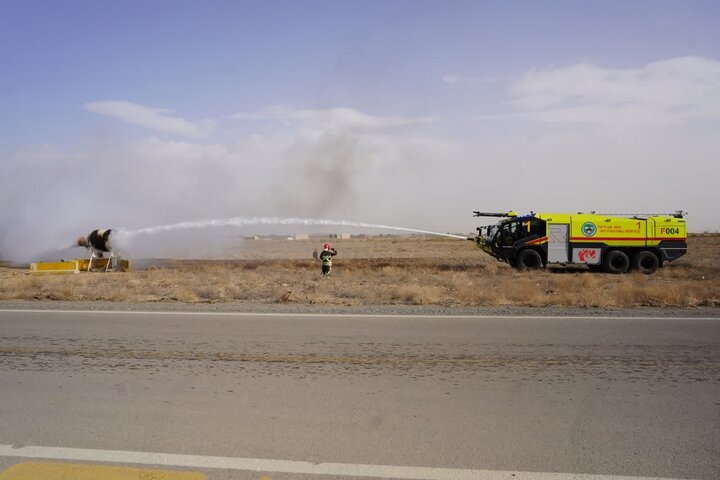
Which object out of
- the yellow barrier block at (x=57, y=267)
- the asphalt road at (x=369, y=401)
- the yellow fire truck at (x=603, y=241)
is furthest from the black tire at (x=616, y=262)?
the yellow barrier block at (x=57, y=267)

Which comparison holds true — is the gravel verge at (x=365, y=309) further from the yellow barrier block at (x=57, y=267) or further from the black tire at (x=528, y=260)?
the yellow barrier block at (x=57, y=267)

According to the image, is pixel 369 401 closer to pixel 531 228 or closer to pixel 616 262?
pixel 531 228

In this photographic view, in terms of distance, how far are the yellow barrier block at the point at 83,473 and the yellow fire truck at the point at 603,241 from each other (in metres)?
22.6

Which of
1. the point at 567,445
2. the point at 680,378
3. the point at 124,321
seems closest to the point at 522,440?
the point at 567,445

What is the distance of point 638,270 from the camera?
2469 cm

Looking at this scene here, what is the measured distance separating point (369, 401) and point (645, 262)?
23.1 meters

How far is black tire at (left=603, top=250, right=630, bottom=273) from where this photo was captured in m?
24.7

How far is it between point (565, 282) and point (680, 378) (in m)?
12.8

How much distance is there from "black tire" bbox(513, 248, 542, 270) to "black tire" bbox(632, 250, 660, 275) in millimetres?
3980

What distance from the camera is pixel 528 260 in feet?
82.6

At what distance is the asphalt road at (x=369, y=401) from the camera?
405cm

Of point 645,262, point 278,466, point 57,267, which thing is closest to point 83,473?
point 278,466

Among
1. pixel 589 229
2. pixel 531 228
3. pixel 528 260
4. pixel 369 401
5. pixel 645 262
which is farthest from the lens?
pixel 531 228

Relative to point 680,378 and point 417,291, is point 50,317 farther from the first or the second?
point 680,378
